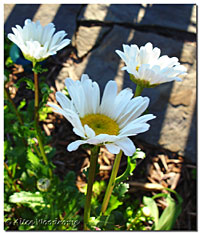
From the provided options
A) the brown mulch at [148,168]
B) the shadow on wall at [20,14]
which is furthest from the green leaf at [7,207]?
the shadow on wall at [20,14]

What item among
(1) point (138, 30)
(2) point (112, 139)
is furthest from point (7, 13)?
(2) point (112, 139)

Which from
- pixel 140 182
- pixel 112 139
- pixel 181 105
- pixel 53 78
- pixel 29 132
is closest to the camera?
pixel 112 139

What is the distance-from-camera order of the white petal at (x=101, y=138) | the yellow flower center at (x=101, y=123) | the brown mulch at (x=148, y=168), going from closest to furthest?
the white petal at (x=101, y=138)
the yellow flower center at (x=101, y=123)
the brown mulch at (x=148, y=168)

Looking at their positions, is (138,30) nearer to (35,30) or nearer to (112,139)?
(35,30)

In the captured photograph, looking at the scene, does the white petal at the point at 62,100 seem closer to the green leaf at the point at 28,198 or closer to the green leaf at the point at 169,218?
the green leaf at the point at 28,198

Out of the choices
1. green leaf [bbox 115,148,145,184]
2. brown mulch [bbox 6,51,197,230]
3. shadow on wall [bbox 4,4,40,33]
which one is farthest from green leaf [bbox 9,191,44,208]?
shadow on wall [bbox 4,4,40,33]

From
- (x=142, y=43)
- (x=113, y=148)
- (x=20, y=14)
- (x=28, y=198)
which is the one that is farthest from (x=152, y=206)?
(x=20, y=14)
